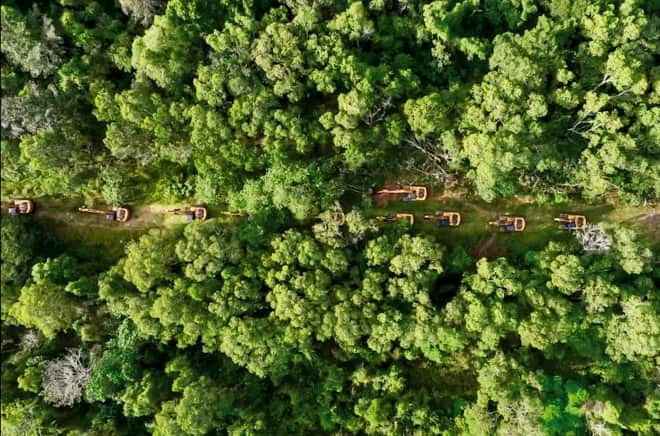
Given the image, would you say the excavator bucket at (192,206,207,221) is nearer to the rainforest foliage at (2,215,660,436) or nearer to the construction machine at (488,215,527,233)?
the rainforest foliage at (2,215,660,436)

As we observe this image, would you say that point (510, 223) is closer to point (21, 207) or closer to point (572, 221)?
point (572, 221)

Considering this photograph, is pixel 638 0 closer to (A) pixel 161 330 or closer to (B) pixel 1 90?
(A) pixel 161 330

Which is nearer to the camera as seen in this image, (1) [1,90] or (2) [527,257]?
(2) [527,257]

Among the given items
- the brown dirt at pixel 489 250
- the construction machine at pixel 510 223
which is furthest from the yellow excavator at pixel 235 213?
the construction machine at pixel 510 223

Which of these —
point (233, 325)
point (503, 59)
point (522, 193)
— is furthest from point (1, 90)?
point (522, 193)

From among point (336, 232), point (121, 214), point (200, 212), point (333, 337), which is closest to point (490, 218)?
point (336, 232)

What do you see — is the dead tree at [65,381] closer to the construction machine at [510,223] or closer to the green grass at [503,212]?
the green grass at [503,212]
